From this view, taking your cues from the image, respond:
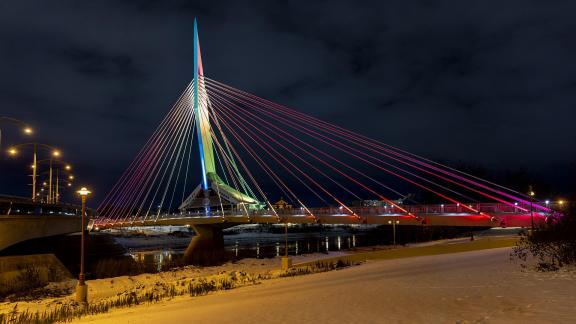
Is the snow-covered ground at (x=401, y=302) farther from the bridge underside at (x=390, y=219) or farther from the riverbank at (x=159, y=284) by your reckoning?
the bridge underside at (x=390, y=219)

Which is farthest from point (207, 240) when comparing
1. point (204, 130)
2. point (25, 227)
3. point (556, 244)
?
point (556, 244)

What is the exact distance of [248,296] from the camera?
1346cm

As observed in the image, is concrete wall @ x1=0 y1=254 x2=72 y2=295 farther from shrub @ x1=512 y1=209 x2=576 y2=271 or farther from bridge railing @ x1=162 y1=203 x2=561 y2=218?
shrub @ x1=512 y1=209 x2=576 y2=271

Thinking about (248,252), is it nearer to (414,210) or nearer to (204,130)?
(204,130)

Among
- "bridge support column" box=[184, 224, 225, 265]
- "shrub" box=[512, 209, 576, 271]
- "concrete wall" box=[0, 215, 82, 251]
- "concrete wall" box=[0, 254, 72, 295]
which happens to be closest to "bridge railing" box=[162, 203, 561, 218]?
"shrub" box=[512, 209, 576, 271]

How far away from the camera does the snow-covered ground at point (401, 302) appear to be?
8.12 meters

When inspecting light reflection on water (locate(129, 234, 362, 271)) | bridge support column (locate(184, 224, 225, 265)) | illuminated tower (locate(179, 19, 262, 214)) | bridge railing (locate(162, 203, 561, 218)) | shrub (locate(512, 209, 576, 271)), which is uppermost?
illuminated tower (locate(179, 19, 262, 214))

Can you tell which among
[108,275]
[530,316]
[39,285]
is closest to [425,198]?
[108,275]

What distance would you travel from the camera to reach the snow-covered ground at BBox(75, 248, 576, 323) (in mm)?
8117

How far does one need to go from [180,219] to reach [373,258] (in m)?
27.6

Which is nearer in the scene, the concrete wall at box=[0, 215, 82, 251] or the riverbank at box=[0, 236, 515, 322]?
the riverbank at box=[0, 236, 515, 322]

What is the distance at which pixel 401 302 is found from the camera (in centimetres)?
989

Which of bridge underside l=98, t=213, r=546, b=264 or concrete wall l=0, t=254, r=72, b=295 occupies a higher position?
bridge underside l=98, t=213, r=546, b=264

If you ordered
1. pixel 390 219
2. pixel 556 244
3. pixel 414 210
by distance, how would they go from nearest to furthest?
1. pixel 556 244
2. pixel 390 219
3. pixel 414 210
